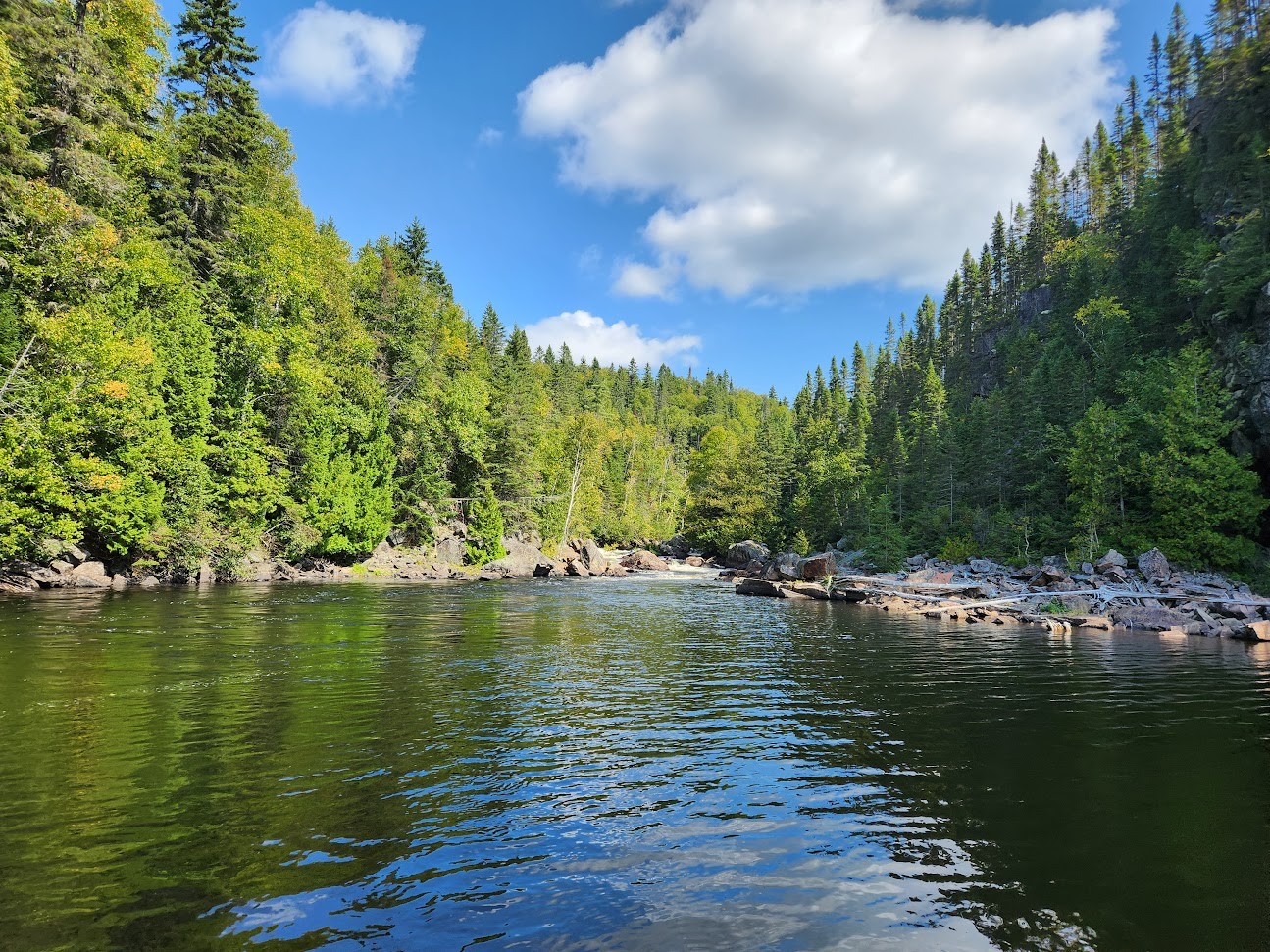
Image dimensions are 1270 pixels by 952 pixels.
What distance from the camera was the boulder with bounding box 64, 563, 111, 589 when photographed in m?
28.0

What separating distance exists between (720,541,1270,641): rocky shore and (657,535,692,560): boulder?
38.8 m

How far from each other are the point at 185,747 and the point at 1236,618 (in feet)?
111

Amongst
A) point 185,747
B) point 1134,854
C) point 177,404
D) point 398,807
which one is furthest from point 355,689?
point 177,404

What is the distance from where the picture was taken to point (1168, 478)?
36.0m

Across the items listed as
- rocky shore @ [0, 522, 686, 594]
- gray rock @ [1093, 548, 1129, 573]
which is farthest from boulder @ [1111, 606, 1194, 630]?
rocky shore @ [0, 522, 686, 594]

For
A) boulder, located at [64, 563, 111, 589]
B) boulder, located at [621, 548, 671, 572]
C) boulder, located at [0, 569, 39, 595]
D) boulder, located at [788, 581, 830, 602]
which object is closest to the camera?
boulder, located at [0, 569, 39, 595]

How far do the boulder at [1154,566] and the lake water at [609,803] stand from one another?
20.2 m

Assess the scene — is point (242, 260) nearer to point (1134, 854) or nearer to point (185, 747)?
point (185, 747)

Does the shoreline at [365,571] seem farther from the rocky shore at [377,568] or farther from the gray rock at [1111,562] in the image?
the gray rock at [1111,562]

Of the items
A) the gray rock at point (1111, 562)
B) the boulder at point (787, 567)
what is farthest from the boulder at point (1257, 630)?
the boulder at point (787, 567)

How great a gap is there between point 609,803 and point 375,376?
155ft

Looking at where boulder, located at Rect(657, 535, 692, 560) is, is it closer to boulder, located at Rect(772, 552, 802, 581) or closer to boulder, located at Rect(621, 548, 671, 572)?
boulder, located at Rect(621, 548, 671, 572)

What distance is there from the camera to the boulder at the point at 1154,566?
33.9m

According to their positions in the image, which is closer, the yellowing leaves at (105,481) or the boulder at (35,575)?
the yellowing leaves at (105,481)
